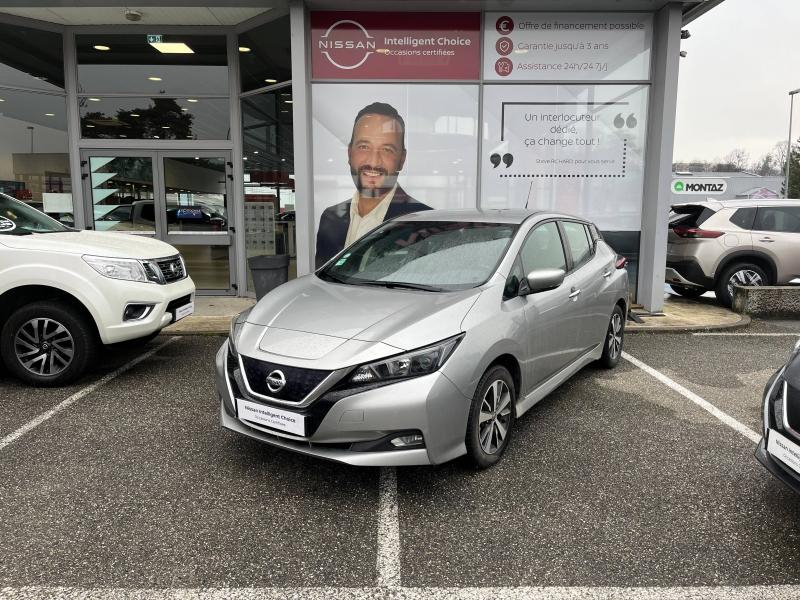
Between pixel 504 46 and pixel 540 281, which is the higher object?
pixel 504 46

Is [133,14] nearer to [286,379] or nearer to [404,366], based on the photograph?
[286,379]

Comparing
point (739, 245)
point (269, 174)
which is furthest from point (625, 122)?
point (269, 174)

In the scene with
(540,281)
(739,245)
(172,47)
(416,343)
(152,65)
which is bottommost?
(416,343)

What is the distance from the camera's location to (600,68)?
8.30 m

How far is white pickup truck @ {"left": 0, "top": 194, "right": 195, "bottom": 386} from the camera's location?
15.8 ft

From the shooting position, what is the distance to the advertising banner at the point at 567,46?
8.18 metres

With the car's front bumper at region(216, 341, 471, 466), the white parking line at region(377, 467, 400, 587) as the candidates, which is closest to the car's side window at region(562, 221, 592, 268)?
the car's front bumper at region(216, 341, 471, 466)

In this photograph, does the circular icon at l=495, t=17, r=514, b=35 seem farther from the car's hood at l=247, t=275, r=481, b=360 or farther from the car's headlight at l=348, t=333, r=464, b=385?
the car's headlight at l=348, t=333, r=464, b=385

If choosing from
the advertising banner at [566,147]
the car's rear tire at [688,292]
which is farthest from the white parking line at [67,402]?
the car's rear tire at [688,292]

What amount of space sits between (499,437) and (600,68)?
6669 mm

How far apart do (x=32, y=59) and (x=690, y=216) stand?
1059cm

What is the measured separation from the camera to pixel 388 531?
2.88 metres

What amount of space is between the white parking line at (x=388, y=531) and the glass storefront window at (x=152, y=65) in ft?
25.7

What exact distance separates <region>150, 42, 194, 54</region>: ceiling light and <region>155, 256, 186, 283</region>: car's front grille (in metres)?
5.05
